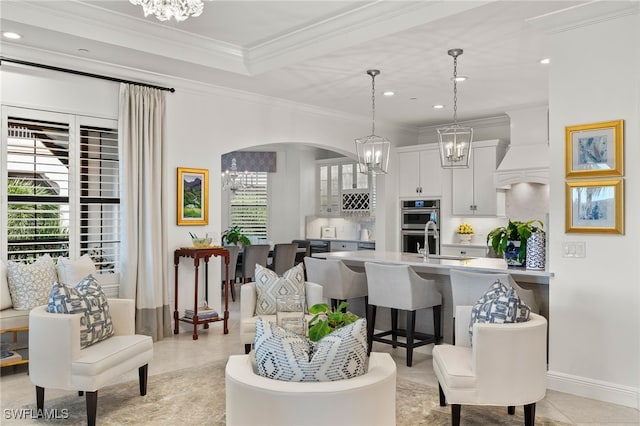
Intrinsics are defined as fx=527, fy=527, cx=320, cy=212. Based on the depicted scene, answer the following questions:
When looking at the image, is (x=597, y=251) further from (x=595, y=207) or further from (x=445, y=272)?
(x=445, y=272)

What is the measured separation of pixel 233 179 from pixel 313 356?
7.79 metres

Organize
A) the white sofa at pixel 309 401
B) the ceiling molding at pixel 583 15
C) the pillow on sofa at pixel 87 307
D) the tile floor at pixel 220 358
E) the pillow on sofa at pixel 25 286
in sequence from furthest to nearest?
1. the pillow on sofa at pixel 25 286
2. the ceiling molding at pixel 583 15
3. the tile floor at pixel 220 358
4. the pillow on sofa at pixel 87 307
5. the white sofa at pixel 309 401

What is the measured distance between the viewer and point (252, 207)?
401 inches

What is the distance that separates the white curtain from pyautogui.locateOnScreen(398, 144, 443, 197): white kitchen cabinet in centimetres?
415

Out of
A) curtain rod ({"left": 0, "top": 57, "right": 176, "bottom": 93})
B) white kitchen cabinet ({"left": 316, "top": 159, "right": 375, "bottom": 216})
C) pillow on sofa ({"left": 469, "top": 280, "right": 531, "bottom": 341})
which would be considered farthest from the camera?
white kitchen cabinet ({"left": 316, "top": 159, "right": 375, "bottom": 216})

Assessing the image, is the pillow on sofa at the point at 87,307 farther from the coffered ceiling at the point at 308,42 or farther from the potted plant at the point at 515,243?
the potted plant at the point at 515,243

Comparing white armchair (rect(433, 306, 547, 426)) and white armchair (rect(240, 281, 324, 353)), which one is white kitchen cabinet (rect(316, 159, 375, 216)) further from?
white armchair (rect(433, 306, 547, 426))

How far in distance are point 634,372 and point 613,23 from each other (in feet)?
7.98

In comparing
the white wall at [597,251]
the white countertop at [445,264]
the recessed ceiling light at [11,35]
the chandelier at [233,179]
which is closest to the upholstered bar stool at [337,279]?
the white countertop at [445,264]

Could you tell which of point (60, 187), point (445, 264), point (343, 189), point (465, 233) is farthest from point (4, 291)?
point (343, 189)

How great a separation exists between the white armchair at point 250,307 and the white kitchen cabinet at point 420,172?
387cm

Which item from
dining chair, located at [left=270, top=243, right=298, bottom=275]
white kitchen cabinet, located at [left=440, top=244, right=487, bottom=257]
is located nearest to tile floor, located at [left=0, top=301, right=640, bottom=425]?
dining chair, located at [left=270, top=243, right=298, bottom=275]

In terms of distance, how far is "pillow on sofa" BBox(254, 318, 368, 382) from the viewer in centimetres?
213

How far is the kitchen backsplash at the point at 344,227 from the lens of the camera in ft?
31.6
